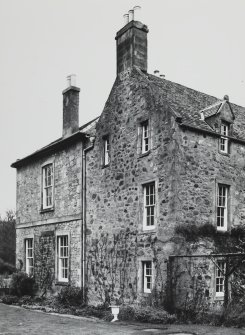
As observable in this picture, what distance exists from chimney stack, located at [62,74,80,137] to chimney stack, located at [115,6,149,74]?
13.9 ft

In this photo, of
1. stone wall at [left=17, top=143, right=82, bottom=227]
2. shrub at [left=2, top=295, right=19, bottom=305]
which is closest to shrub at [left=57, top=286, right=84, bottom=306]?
shrub at [left=2, top=295, right=19, bottom=305]

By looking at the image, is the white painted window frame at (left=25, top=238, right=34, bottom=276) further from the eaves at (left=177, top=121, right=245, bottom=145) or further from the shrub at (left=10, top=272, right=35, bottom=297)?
the eaves at (left=177, top=121, right=245, bottom=145)

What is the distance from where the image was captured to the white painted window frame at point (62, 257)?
2231 cm

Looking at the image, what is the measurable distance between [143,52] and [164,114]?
13.8ft

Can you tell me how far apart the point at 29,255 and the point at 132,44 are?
43.8ft

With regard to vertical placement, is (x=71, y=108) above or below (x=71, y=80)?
below

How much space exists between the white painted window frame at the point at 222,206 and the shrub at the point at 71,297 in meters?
7.20

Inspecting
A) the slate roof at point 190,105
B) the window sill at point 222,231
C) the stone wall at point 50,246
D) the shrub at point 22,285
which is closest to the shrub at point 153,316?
the window sill at point 222,231

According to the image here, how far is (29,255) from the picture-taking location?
25984 mm

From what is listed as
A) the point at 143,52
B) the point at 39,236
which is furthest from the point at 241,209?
the point at 39,236

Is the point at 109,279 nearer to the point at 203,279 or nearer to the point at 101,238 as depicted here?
the point at 101,238

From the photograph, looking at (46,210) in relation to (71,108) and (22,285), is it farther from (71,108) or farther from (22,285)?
(71,108)

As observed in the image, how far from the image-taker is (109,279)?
759 inches

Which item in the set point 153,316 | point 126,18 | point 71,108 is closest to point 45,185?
point 71,108
